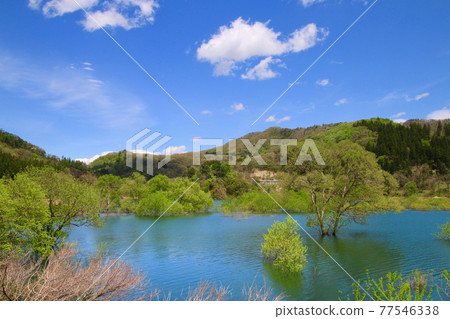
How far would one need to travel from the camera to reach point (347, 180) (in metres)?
25.7

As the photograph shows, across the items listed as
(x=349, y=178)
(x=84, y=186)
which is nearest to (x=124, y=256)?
(x=84, y=186)

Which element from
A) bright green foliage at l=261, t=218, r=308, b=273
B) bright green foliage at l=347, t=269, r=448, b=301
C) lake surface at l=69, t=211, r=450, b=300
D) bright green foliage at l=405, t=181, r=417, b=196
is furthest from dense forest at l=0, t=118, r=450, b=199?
bright green foliage at l=347, t=269, r=448, b=301

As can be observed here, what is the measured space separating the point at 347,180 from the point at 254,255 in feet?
34.0

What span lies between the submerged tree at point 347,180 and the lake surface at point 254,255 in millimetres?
3038

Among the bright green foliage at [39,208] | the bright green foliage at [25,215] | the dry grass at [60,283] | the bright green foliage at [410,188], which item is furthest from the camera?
the bright green foliage at [410,188]

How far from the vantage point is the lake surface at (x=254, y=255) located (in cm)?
1539

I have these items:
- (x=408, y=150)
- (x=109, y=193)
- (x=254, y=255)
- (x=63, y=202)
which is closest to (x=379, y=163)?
(x=408, y=150)

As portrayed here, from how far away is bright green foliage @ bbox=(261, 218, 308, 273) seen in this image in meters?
17.0

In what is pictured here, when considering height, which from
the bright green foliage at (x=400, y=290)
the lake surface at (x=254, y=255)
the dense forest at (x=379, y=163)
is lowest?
the lake surface at (x=254, y=255)

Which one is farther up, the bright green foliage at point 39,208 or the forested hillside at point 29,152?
the forested hillside at point 29,152

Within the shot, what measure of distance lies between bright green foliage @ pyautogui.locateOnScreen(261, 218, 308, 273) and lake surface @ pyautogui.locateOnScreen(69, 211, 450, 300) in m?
0.60

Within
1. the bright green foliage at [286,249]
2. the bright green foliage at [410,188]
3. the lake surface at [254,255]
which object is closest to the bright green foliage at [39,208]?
the lake surface at [254,255]

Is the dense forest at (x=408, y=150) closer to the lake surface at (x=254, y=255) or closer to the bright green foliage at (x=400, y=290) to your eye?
the lake surface at (x=254, y=255)
